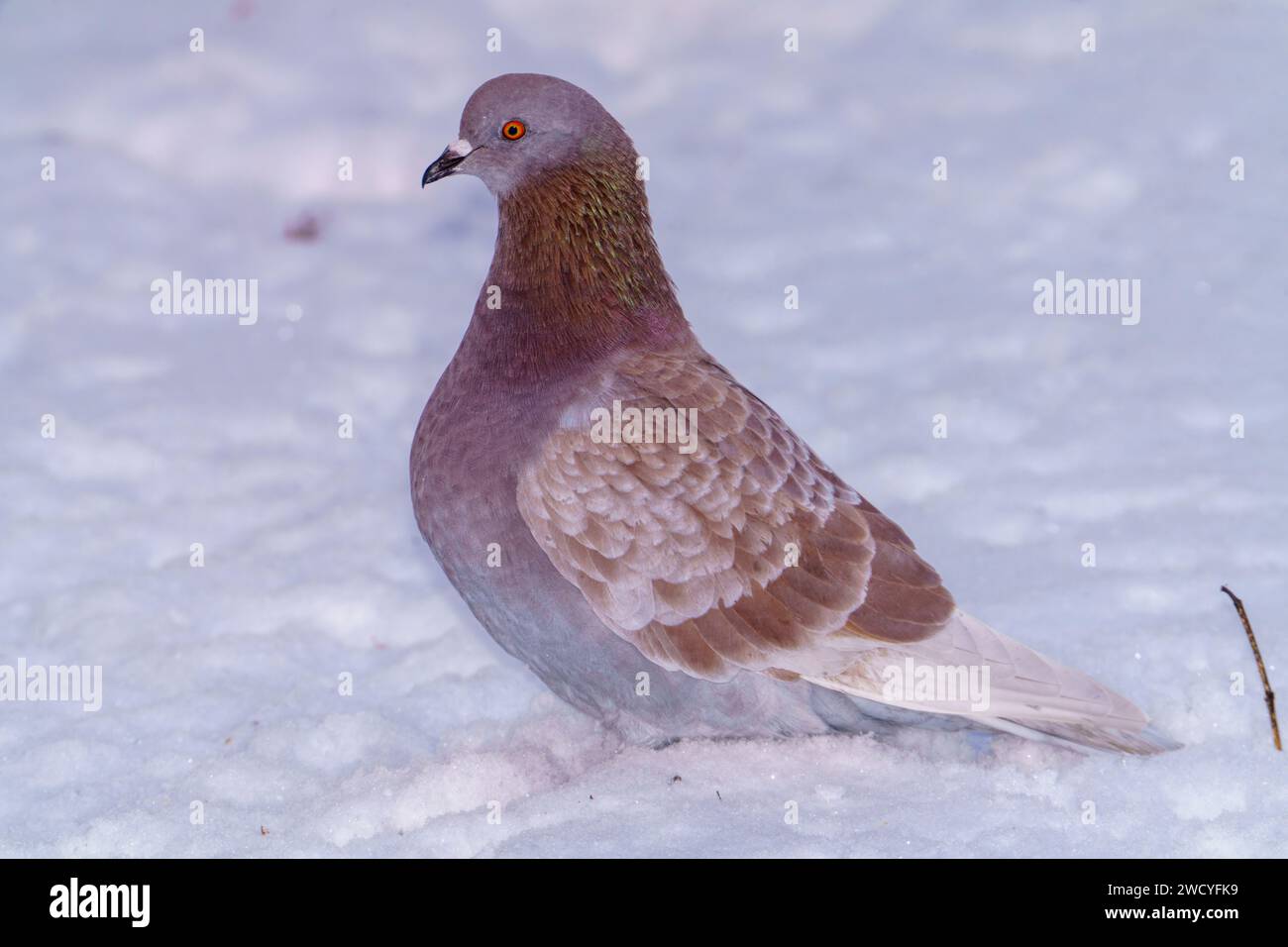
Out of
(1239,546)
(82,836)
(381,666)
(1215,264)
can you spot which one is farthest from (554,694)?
(1215,264)

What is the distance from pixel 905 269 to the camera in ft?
21.7

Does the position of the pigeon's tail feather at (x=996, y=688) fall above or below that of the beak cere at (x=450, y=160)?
below

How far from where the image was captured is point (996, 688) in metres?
3.64

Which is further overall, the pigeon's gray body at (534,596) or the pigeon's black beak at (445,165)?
the pigeon's black beak at (445,165)

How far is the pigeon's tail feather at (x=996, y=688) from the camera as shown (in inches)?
143

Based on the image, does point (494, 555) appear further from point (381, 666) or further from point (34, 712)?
point (34, 712)

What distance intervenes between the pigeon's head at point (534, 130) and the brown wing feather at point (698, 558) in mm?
677

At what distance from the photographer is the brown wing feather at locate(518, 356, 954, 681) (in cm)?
360

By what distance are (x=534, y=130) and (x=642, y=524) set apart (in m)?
1.13
